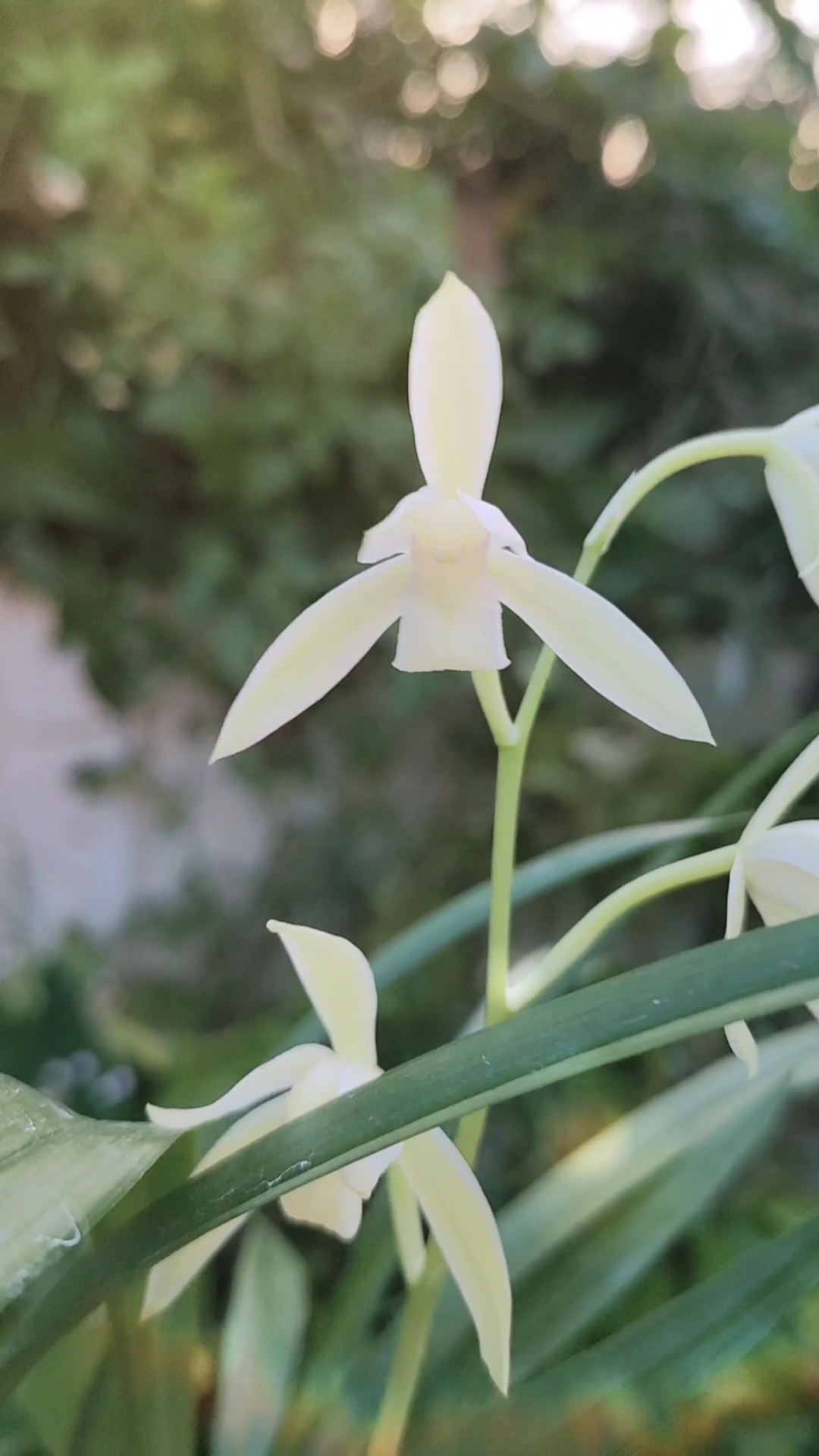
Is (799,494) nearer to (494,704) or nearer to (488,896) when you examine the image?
(494,704)

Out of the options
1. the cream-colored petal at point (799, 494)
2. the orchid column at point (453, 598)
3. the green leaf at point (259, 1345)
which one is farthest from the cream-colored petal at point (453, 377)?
the green leaf at point (259, 1345)

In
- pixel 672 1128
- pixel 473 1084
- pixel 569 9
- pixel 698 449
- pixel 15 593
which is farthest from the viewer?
pixel 15 593

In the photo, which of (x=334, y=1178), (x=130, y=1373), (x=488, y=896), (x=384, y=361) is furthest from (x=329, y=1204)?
(x=384, y=361)

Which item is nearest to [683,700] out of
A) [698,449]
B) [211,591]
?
[698,449]

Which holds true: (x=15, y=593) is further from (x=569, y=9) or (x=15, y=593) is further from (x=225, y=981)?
(x=569, y=9)

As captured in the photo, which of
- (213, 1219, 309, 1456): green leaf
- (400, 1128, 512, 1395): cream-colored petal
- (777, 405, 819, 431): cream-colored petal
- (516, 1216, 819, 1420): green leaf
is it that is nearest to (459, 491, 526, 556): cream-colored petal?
(777, 405, 819, 431): cream-colored petal

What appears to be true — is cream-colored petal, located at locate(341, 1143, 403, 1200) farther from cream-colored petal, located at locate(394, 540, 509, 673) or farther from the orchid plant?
cream-colored petal, located at locate(394, 540, 509, 673)

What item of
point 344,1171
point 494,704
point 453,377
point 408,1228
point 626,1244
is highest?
point 453,377
